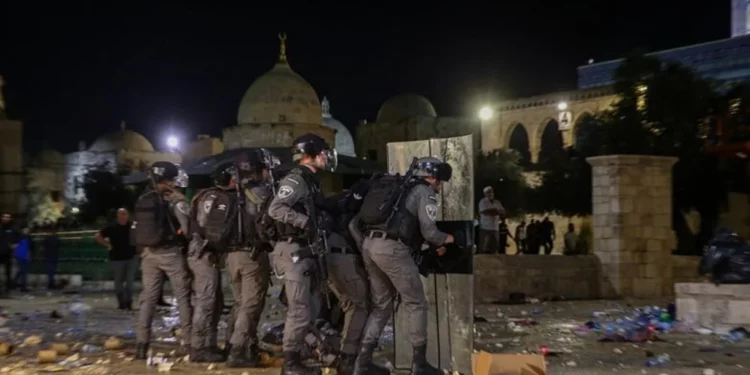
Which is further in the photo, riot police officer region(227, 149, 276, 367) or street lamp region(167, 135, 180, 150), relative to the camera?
street lamp region(167, 135, 180, 150)

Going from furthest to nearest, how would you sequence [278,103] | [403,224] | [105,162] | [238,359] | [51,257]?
[105,162] < [278,103] < [51,257] < [238,359] < [403,224]

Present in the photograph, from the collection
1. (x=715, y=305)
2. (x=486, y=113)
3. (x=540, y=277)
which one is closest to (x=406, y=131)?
(x=486, y=113)

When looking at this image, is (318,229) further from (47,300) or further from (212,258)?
(47,300)

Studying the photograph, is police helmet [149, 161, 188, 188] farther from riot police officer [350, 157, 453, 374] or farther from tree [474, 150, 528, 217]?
tree [474, 150, 528, 217]

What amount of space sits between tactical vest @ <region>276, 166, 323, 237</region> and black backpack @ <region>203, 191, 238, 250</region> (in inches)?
33.0

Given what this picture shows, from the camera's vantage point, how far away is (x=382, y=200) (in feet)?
22.2

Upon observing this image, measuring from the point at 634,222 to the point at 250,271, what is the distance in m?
8.71

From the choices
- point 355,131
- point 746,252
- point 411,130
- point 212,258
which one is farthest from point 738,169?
point 355,131

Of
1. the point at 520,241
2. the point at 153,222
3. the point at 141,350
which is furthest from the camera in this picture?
the point at 520,241

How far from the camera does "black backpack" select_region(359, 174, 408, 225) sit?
6.73m

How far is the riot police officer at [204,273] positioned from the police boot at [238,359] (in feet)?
1.02

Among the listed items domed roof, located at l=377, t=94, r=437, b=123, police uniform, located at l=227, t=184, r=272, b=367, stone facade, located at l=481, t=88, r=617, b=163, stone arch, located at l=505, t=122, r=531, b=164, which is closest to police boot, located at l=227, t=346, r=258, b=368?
police uniform, located at l=227, t=184, r=272, b=367

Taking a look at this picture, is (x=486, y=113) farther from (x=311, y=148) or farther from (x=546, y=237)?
(x=311, y=148)

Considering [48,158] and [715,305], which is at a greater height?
[48,158]
